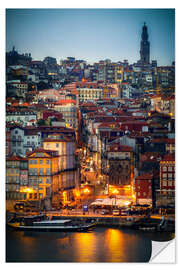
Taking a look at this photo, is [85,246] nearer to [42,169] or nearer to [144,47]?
[42,169]

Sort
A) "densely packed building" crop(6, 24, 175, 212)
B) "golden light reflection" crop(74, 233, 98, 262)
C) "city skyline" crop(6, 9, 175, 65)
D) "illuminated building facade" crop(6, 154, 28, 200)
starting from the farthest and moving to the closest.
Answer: "densely packed building" crop(6, 24, 175, 212) < "illuminated building facade" crop(6, 154, 28, 200) < "city skyline" crop(6, 9, 175, 65) < "golden light reflection" crop(74, 233, 98, 262)

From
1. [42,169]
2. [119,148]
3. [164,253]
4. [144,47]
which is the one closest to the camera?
[164,253]

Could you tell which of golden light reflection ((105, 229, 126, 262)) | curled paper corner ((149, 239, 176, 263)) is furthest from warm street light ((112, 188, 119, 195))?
curled paper corner ((149, 239, 176, 263))

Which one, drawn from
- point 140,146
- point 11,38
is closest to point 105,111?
point 140,146

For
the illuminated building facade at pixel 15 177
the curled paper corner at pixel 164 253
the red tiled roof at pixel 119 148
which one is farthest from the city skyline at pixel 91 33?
the curled paper corner at pixel 164 253

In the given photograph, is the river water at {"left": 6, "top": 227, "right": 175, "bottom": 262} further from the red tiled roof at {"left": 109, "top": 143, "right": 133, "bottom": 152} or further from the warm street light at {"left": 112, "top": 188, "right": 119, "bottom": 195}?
the red tiled roof at {"left": 109, "top": 143, "right": 133, "bottom": 152}

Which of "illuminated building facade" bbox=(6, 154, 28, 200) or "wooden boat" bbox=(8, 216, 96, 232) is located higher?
"illuminated building facade" bbox=(6, 154, 28, 200)

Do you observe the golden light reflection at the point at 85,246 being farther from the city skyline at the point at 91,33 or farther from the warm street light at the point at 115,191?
the city skyline at the point at 91,33

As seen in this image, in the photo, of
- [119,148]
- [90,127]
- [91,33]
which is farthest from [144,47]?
[119,148]
